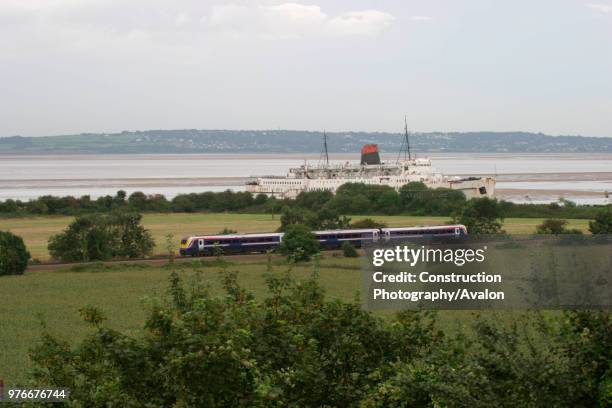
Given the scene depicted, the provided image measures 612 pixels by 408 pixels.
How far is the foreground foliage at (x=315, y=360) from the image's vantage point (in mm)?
8094

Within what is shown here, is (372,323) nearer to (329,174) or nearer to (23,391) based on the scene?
(23,391)

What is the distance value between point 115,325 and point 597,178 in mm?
88724

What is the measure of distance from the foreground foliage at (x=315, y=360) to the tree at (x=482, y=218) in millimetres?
25169

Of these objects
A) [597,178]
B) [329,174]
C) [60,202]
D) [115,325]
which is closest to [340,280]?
[115,325]

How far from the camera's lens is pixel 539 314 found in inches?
344

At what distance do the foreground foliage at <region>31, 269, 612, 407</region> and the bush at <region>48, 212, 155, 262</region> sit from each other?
2197 centimetres

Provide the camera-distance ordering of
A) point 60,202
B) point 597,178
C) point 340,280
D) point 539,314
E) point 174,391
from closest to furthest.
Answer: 1. point 174,391
2. point 539,314
3. point 340,280
4. point 60,202
5. point 597,178

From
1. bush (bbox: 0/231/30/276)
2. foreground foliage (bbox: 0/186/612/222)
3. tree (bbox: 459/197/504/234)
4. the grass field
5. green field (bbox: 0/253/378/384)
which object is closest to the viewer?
green field (bbox: 0/253/378/384)

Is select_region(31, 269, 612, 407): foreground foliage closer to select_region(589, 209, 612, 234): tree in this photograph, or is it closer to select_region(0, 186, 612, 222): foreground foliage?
select_region(589, 209, 612, 234): tree

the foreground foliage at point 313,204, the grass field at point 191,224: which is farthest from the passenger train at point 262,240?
the foreground foliage at point 313,204

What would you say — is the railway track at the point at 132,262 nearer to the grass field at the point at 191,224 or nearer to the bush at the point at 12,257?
the bush at the point at 12,257

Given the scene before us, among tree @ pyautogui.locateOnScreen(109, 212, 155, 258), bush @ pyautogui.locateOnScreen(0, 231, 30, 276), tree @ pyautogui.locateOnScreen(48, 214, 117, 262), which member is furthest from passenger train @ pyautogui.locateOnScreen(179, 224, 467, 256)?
bush @ pyautogui.locateOnScreen(0, 231, 30, 276)

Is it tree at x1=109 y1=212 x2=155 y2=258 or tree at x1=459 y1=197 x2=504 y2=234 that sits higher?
tree at x1=109 y1=212 x2=155 y2=258

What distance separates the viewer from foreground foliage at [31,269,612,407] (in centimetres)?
809
